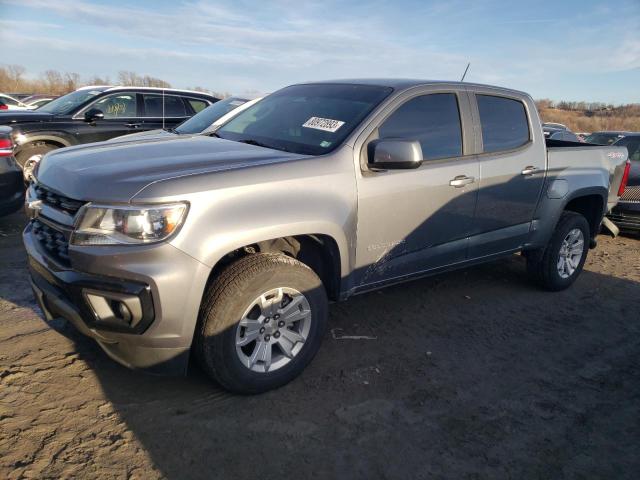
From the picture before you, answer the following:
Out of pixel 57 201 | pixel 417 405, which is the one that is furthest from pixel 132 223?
Answer: pixel 417 405

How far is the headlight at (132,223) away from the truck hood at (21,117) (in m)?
5.65

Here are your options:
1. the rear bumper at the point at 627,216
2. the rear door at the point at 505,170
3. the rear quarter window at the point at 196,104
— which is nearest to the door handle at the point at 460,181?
the rear door at the point at 505,170

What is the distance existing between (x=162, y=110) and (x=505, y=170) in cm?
604

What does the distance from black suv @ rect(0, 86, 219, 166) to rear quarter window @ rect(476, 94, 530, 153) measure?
5602 millimetres

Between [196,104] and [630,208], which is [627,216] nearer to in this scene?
[630,208]

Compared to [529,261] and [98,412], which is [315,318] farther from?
[529,261]

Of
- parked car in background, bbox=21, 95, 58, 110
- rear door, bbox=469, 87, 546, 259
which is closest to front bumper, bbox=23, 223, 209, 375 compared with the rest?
rear door, bbox=469, 87, 546, 259

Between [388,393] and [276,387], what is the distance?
676 millimetres

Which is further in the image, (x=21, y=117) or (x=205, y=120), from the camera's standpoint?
(x=21, y=117)

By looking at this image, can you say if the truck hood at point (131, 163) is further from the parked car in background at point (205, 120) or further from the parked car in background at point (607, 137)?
the parked car in background at point (607, 137)

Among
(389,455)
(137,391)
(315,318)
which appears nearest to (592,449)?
(389,455)

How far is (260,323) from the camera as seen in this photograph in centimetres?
290

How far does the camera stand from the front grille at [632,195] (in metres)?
7.17

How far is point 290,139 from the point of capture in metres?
3.48
